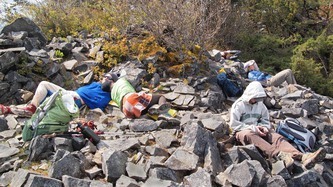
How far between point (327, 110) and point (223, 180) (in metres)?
4.91

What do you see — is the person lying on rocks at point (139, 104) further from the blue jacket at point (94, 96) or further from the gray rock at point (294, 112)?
the gray rock at point (294, 112)

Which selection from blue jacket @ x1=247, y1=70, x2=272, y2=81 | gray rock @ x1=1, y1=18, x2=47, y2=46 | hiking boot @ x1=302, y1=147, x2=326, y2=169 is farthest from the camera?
blue jacket @ x1=247, y1=70, x2=272, y2=81

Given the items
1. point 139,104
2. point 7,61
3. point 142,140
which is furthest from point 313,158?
point 7,61

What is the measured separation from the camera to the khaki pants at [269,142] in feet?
16.3

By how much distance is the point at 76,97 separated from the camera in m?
6.38

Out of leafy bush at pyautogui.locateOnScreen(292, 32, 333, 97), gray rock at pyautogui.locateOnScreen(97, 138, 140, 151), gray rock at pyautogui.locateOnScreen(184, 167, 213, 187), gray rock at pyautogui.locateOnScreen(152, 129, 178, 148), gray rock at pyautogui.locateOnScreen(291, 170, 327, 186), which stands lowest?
leafy bush at pyautogui.locateOnScreen(292, 32, 333, 97)

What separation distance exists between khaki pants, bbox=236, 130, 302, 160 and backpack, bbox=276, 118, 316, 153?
0.38 meters

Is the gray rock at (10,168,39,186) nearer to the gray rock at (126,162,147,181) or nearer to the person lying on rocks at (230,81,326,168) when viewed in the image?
the gray rock at (126,162,147,181)

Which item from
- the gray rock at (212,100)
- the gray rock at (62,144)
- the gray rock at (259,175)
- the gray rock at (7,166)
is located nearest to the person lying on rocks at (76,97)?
the gray rock at (62,144)

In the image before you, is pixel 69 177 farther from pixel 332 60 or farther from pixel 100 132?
pixel 332 60

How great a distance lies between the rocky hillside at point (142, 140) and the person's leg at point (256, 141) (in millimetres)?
161

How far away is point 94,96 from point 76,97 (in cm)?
44

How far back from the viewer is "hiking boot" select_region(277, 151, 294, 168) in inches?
186

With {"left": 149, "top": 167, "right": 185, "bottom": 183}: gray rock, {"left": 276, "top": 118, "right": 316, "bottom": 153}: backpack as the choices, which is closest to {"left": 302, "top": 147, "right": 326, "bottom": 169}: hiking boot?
{"left": 276, "top": 118, "right": 316, "bottom": 153}: backpack
